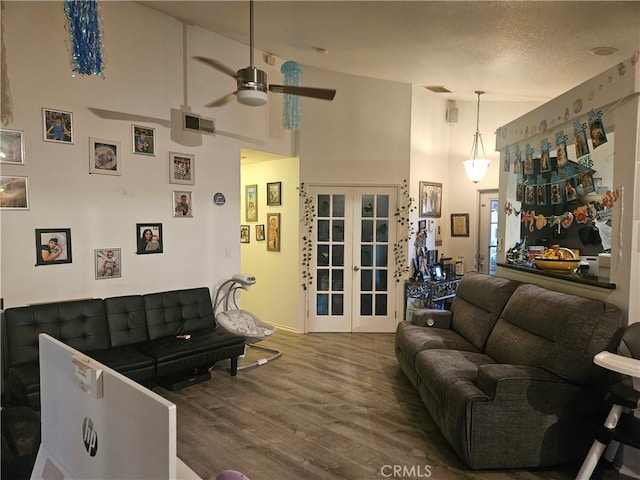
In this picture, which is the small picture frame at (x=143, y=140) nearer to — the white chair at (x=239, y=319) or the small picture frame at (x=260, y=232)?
the white chair at (x=239, y=319)

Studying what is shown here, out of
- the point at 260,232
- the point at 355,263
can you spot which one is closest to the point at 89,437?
the point at 355,263

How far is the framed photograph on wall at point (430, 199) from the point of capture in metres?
6.13

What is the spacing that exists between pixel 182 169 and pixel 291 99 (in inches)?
53.5

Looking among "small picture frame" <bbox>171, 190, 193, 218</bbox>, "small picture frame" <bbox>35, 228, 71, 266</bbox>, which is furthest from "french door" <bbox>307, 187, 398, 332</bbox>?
"small picture frame" <bbox>35, 228, 71, 266</bbox>

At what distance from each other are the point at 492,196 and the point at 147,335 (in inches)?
209

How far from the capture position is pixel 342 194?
228 inches

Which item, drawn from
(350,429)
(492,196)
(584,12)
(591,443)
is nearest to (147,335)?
(350,429)

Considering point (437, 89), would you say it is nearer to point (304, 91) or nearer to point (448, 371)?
point (304, 91)

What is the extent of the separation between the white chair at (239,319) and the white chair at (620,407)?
2.94 meters

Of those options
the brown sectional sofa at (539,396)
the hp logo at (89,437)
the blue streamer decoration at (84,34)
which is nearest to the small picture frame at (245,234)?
the blue streamer decoration at (84,34)

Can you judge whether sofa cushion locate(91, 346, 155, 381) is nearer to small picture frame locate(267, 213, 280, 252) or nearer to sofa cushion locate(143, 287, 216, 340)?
sofa cushion locate(143, 287, 216, 340)

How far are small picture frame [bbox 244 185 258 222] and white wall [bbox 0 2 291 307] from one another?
1316 millimetres

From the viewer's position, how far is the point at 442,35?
4.16 metres

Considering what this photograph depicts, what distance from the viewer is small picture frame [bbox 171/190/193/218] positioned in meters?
4.32
